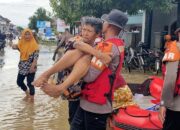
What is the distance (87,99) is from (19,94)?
23.7ft

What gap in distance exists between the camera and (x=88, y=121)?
12.6 ft

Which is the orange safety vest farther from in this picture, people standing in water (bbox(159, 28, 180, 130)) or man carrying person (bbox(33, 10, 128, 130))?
man carrying person (bbox(33, 10, 128, 130))

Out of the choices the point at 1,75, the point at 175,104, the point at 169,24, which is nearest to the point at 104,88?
the point at 175,104

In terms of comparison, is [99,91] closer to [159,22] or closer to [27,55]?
[27,55]

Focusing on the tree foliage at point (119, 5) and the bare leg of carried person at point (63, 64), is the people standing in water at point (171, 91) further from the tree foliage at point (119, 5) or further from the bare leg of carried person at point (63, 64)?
the tree foliage at point (119, 5)

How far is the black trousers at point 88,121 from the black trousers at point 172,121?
60cm

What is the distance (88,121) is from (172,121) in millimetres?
798

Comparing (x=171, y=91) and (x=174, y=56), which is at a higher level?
(x=174, y=56)

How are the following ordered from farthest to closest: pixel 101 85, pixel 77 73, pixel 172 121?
pixel 172 121
pixel 101 85
pixel 77 73

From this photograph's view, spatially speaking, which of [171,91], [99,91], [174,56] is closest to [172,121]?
[171,91]

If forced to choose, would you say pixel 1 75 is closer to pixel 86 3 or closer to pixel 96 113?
pixel 86 3

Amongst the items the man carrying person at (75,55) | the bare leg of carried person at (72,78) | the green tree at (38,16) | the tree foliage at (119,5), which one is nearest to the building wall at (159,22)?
the tree foliage at (119,5)

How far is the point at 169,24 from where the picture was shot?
22422 millimetres

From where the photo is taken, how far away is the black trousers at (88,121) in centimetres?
385
